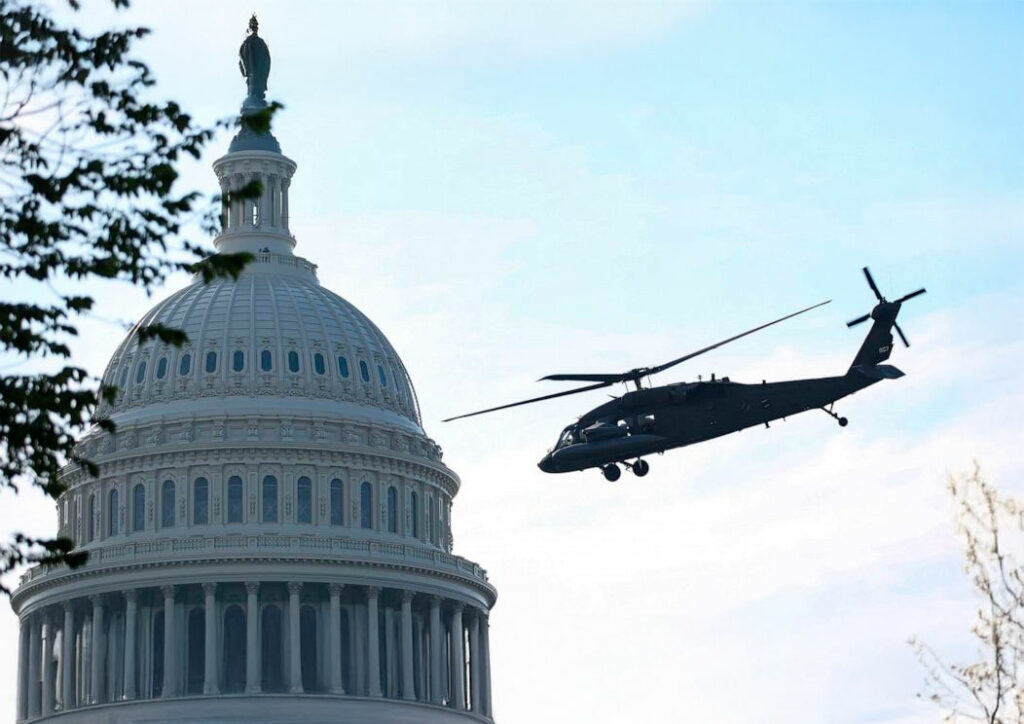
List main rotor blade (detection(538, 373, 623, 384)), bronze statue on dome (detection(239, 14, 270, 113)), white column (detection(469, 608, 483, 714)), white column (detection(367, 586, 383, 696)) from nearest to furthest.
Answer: main rotor blade (detection(538, 373, 623, 384)), white column (detection(367, 586, 383, 696)), white column (detection(469, 608, 483, 714)), bronze statue on dome (detection(239, 14, 270, 113))

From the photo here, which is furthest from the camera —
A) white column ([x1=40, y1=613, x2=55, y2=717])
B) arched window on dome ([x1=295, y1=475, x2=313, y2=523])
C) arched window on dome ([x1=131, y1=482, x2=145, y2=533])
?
arched window on dome ([x1=131, y1=482, x2=145, y2=533])

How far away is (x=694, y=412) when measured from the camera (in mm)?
84875

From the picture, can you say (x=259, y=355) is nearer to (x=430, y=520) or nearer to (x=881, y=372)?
(x=430, y=520)

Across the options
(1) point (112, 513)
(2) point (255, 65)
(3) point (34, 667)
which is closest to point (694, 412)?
(1) point (112, 513)

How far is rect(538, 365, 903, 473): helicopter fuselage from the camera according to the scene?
8425 centimetres

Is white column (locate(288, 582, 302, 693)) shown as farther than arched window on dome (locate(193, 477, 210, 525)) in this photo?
No

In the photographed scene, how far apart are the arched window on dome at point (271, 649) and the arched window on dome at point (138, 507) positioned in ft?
30.6

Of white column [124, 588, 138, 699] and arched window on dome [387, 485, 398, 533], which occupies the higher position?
arched window on dome [387, 485, 398, 533]

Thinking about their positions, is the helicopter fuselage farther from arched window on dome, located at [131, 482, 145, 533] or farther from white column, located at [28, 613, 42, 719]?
white column, located at [28, 613, 42, 719]

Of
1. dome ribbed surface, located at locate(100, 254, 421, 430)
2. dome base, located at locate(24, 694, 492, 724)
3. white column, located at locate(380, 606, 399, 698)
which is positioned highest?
dome ribbed surface, located at locate(100, 254, 421, 430)

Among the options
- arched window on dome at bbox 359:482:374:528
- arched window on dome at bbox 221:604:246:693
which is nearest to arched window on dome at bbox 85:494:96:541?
arched window on dome at bbox 221:604:246:693

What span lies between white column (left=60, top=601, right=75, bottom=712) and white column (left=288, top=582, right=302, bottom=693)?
43.0ft

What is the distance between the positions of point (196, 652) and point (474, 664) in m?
17.5

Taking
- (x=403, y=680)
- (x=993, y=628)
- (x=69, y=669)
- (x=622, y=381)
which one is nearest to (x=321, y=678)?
(x=403, y=680)
